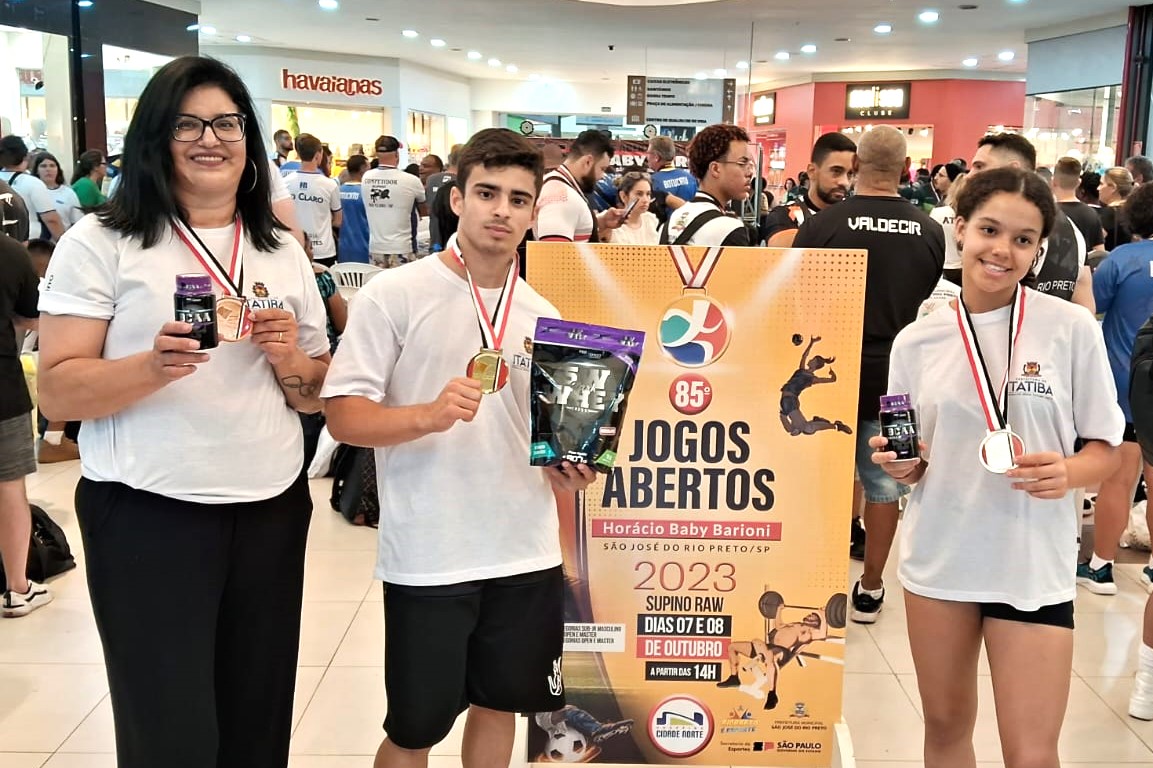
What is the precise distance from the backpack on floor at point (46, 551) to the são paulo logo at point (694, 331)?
9.81ft

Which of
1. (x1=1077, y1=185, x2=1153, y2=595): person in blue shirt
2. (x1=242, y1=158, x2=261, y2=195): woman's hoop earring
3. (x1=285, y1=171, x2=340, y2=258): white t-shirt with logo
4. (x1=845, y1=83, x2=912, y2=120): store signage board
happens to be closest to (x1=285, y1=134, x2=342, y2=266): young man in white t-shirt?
(x1=285, y1=171, x2=340, y2=258): white t-shirt with logo

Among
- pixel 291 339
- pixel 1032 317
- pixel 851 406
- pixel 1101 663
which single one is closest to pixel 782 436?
pixel 851 406

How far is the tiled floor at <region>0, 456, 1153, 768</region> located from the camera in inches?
113

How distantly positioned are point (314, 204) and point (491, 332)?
6.32m

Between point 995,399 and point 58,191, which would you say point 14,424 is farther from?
point 58,191

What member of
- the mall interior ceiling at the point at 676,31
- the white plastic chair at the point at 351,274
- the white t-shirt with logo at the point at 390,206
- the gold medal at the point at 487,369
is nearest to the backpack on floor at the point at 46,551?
the white plastic chair at the point at 351,274

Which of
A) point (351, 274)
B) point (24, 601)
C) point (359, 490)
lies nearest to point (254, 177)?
point (24, 601)

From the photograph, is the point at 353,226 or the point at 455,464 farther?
the point at 353,226

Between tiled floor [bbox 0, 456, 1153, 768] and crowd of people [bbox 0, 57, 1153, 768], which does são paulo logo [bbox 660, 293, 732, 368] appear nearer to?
crowd of people [bbox 0, 57, 1153, 768]

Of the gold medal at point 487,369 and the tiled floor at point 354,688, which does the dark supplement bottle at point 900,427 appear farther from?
the tiled floor at point 354,688

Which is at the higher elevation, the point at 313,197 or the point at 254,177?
the point at 313,197

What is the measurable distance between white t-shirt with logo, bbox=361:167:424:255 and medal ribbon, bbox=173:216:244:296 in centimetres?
650

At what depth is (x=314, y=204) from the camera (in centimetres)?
774

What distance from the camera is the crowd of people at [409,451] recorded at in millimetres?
1667
